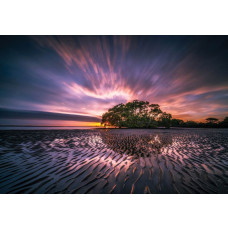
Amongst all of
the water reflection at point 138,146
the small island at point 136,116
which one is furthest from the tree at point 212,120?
the water reflection at point 138,146

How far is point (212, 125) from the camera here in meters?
57.1

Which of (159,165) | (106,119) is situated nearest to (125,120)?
(106,119)

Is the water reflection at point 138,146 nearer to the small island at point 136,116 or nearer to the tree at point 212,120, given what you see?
the small island at point 136,116

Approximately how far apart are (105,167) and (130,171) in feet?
4.29

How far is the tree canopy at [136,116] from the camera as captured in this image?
149ft

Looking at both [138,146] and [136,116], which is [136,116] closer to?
[136,116]

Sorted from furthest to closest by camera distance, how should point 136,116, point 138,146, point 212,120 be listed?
point 212,120 → point 136,116 → point 138,146

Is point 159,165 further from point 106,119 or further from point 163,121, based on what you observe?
point 163,121

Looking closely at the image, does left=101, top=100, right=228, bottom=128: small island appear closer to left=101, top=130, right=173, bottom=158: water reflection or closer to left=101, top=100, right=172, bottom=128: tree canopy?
left=101, top=100, right=172, bottom=128: tree canopy

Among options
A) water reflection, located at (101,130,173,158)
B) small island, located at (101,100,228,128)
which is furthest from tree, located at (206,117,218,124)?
water reflection, located at (101,130,173,158)

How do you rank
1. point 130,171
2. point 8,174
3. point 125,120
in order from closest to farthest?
1. point 8,174
2. point 130,171
3. point 125,120

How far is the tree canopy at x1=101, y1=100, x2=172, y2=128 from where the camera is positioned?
45.5 m

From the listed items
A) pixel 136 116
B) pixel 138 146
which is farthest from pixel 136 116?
pixel 138 146

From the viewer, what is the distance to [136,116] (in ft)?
151
